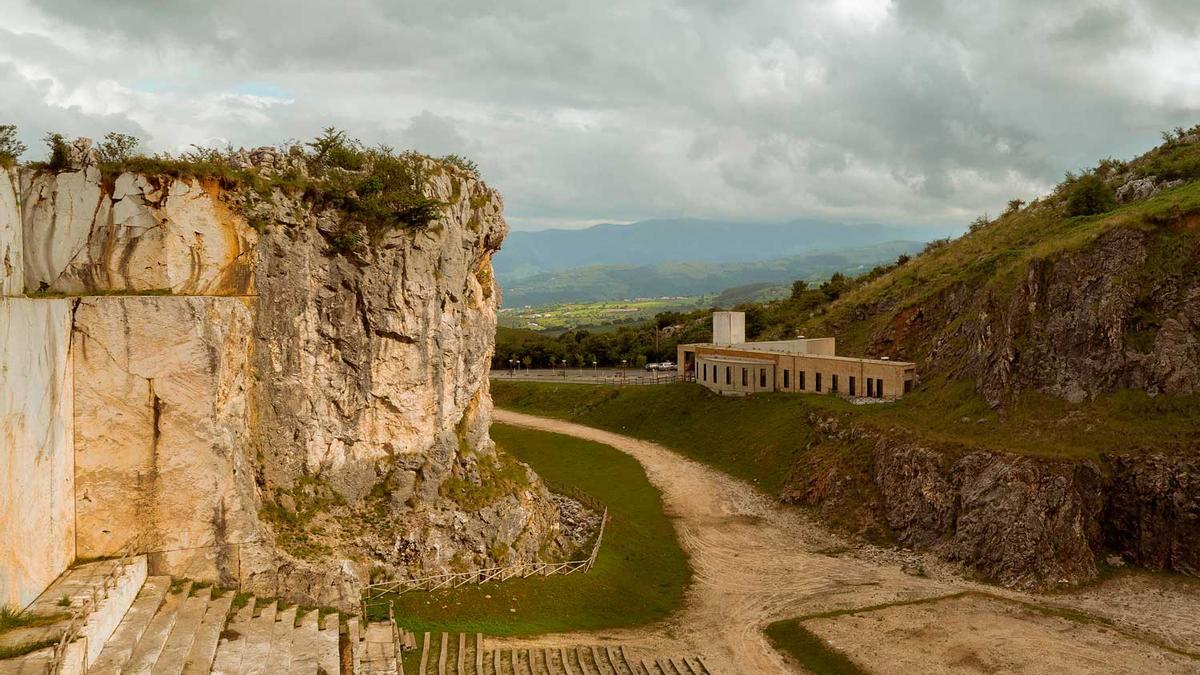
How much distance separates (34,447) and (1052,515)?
36086 mm

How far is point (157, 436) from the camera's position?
20.6 m

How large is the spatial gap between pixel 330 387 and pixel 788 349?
43.7m

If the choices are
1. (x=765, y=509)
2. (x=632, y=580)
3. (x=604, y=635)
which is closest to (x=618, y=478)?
(x=765, y=509)

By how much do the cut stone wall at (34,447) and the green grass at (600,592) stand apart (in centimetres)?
1038

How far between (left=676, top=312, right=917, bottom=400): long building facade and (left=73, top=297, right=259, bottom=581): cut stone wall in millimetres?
41115

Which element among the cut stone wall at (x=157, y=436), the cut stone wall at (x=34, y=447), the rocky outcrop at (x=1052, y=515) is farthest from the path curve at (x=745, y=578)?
the cut stone wall at (x=34, y=447)

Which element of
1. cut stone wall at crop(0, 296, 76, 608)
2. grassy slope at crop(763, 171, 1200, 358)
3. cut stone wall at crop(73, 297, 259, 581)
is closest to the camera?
cut stone wall at crop(0, 296, 76, 608)

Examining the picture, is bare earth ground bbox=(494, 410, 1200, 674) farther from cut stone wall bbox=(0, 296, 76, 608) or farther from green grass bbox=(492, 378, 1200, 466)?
cut stone wall bbox=(0, 296, 76, 608)

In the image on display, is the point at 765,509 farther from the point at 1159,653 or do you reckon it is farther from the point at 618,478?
the point at 1159,653

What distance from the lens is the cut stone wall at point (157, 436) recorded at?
2003 centimetres

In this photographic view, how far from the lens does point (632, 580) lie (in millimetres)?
33406

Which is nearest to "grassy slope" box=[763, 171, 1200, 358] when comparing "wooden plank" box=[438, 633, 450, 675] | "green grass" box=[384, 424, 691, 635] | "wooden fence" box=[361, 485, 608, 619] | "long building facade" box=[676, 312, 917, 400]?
"long building facade" box=[676, 312, 917, 400]

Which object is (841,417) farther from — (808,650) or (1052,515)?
(808,650)

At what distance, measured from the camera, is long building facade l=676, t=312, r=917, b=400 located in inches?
2037
